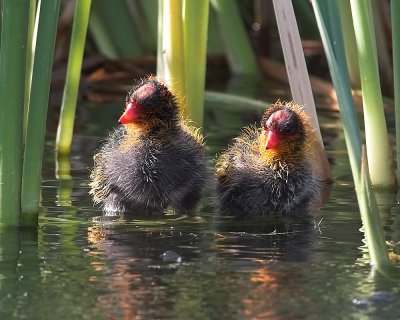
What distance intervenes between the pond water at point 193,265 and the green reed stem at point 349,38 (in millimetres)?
1427

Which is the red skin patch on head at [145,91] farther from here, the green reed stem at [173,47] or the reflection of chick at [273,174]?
the reflection of chick at [273,174]

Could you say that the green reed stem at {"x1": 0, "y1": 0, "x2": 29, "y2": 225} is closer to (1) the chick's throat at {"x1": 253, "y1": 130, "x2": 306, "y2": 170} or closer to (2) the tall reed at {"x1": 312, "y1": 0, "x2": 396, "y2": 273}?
(2) the tall reed at {"x1": 312, "y1": 0, "x2": 396, "y2": 273}

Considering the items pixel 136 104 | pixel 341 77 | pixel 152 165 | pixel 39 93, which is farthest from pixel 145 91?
pixel 341 77

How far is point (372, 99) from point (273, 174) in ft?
2.10

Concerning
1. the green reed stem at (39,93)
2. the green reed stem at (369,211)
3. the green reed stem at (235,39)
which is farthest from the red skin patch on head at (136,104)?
the green reed stem at (235,39)

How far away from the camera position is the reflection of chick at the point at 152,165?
18.1 feet

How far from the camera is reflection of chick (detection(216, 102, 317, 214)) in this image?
218 inches

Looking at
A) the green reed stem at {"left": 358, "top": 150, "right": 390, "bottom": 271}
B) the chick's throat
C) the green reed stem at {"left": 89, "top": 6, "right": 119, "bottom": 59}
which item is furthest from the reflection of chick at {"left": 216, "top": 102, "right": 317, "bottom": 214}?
the green reed stem at {"left": 89, "top": 6, "right": 119, "bottom": 59}

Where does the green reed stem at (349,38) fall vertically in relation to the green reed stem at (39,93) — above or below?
above

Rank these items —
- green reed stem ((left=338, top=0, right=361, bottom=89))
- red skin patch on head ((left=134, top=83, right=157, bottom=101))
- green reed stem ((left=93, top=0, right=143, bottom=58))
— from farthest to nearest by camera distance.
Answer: green reed stem ((left=93, top=0, right=143, bottom=58)) < green reed stem ((left=338, top=0, right=361, bottom=89)) < red skin patch on head ((left=134, top=83, right=157, bottom=101))

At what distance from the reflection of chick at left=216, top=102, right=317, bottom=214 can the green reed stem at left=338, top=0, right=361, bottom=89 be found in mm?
1222

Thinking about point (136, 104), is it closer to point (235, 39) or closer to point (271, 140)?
point (271, 140)

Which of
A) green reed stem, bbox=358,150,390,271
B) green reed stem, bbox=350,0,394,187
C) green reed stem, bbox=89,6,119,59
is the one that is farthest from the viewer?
green reed stem, bbox=89,6,119,59

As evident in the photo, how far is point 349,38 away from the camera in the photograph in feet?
24.3
